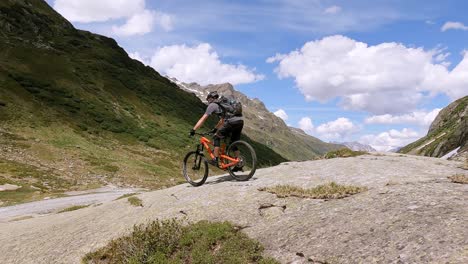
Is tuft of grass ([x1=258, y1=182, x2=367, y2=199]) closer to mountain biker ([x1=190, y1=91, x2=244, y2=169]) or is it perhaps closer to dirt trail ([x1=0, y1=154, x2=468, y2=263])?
dirt trail ([x1=0, y1=154, x2=468, y2=263])

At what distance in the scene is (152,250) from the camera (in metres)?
10.3

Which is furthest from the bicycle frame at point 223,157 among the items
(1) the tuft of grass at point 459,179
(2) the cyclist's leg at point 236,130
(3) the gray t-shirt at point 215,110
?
(1) the tuft of grass at point 459,179

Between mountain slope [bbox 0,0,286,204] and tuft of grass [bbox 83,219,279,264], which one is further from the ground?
mountain slope [bbox 0,0,286,204]

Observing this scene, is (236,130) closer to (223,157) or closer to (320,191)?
(223,157)

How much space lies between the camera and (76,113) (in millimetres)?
71875

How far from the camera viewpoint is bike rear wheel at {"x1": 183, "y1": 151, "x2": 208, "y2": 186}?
17016 millimetres

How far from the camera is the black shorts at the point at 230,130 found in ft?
51.9

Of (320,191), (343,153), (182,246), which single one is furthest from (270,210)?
(343,153)

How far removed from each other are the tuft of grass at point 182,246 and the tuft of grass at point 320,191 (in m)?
2.50

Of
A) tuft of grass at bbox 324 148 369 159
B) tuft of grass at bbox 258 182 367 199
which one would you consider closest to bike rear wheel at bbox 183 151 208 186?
tuft of grass at bbox 258 182 367 199

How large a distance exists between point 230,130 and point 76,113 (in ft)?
209

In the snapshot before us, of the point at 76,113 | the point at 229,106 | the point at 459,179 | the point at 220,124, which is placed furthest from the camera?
the point at 76,113

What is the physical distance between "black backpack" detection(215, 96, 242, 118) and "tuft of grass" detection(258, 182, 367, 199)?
4189 millimetres

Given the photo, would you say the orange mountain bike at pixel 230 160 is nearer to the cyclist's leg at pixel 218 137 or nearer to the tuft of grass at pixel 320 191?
the cyclist's leg at pixel 218 137
